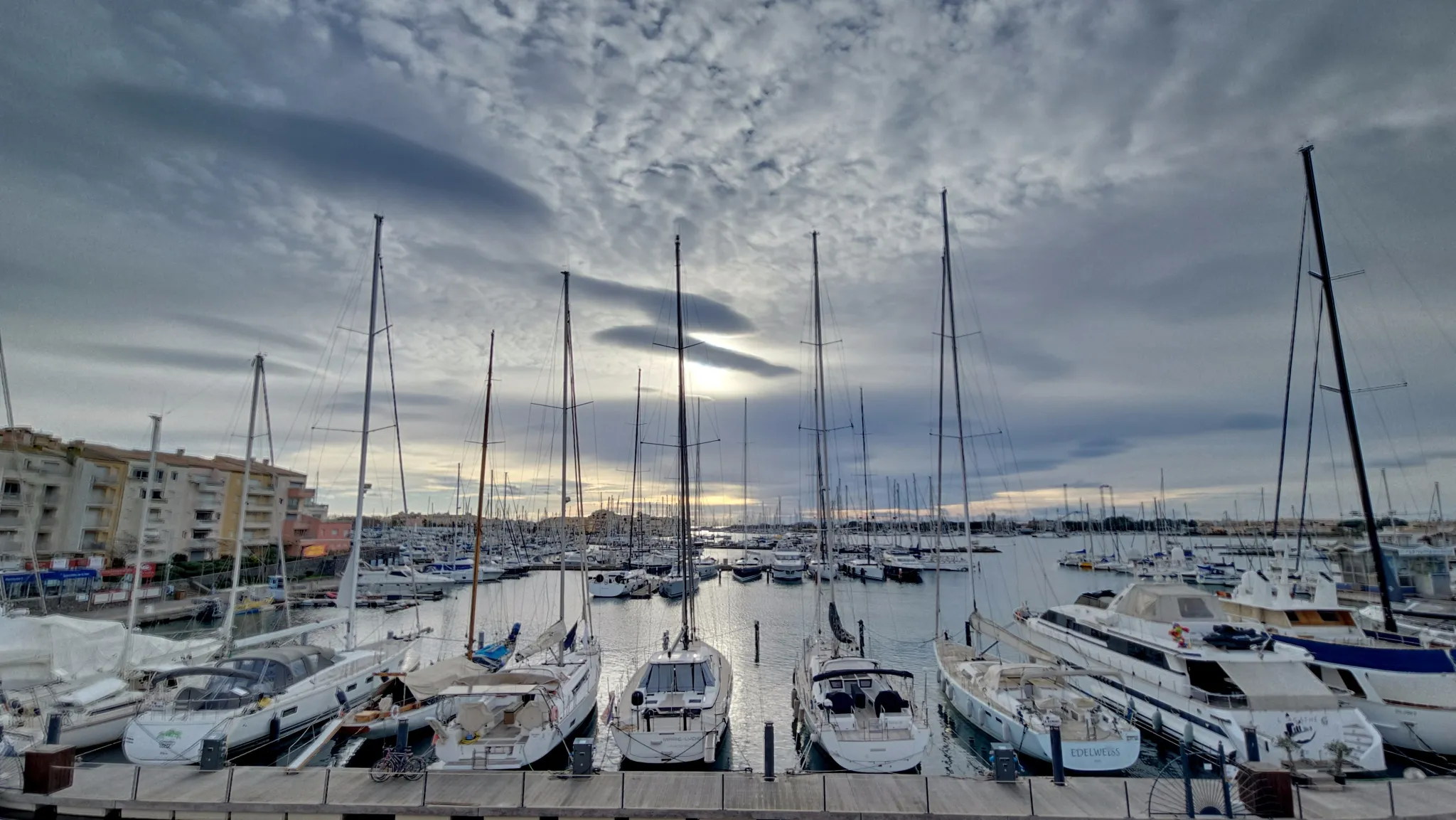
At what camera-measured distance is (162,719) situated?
1706 centimetres

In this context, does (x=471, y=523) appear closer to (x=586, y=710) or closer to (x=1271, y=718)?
(x=586, y=710)

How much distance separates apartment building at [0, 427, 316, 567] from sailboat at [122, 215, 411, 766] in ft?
105

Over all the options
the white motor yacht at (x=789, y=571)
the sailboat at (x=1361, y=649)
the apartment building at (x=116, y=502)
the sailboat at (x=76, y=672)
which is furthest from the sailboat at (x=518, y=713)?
the white motor yacht at (x=789, y=571)

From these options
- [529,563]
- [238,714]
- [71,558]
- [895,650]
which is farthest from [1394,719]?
[529,563]

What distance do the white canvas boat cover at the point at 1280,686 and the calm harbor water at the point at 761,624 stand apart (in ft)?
11.3

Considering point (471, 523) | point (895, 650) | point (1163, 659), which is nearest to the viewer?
point (1163, 659)

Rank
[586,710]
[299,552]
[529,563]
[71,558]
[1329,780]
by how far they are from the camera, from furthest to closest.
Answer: [529,563]
[299,552]
[71,558]
[586,710]
[1329,780]

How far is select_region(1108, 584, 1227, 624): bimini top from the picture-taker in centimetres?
2161

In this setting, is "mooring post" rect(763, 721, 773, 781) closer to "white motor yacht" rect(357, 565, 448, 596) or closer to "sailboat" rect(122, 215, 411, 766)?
"sailboat" rect(122, 215, 411, 766)

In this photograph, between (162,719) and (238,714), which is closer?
(162,719)

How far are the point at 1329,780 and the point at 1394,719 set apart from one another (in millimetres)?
9732

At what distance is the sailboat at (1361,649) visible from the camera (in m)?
18.4

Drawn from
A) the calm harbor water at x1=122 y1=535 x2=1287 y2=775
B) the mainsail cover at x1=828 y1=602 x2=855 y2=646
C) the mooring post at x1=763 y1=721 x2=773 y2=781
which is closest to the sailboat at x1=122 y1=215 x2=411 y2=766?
the calm harbor water at x1=122 y1=535 x2=1287 y2=775

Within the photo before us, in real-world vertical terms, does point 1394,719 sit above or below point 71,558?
below
